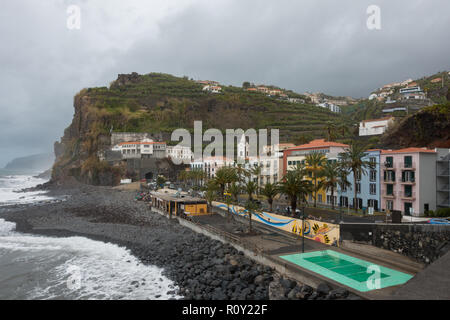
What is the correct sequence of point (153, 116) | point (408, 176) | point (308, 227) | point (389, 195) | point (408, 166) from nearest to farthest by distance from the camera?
point (308, 227) → point (408, 166) → point (408, 176) → point (389, 195) → point (153, 116)

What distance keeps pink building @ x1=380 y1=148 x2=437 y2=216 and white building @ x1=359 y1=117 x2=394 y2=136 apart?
109ft

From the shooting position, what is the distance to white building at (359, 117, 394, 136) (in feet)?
198

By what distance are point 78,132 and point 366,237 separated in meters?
125

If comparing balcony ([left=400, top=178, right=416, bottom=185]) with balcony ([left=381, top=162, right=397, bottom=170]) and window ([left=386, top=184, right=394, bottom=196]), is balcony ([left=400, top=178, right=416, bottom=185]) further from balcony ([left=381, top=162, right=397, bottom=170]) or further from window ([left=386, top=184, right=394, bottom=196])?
balcony ([left=381, top=162, right=397, bottom=170])

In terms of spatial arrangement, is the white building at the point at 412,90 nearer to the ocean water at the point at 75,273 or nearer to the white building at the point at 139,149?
the white building at the point at 139,149

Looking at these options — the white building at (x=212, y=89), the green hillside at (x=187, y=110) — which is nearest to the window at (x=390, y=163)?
the green hillside at (x=187, y=110)

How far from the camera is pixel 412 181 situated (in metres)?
28.8

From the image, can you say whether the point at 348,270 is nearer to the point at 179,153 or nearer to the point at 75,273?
the point at 75,273

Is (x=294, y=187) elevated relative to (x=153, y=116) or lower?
lower

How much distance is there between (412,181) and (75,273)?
3139 centimetres

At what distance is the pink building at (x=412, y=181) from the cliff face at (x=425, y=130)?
11.2m

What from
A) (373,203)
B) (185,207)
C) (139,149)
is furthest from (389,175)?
(139,149)
